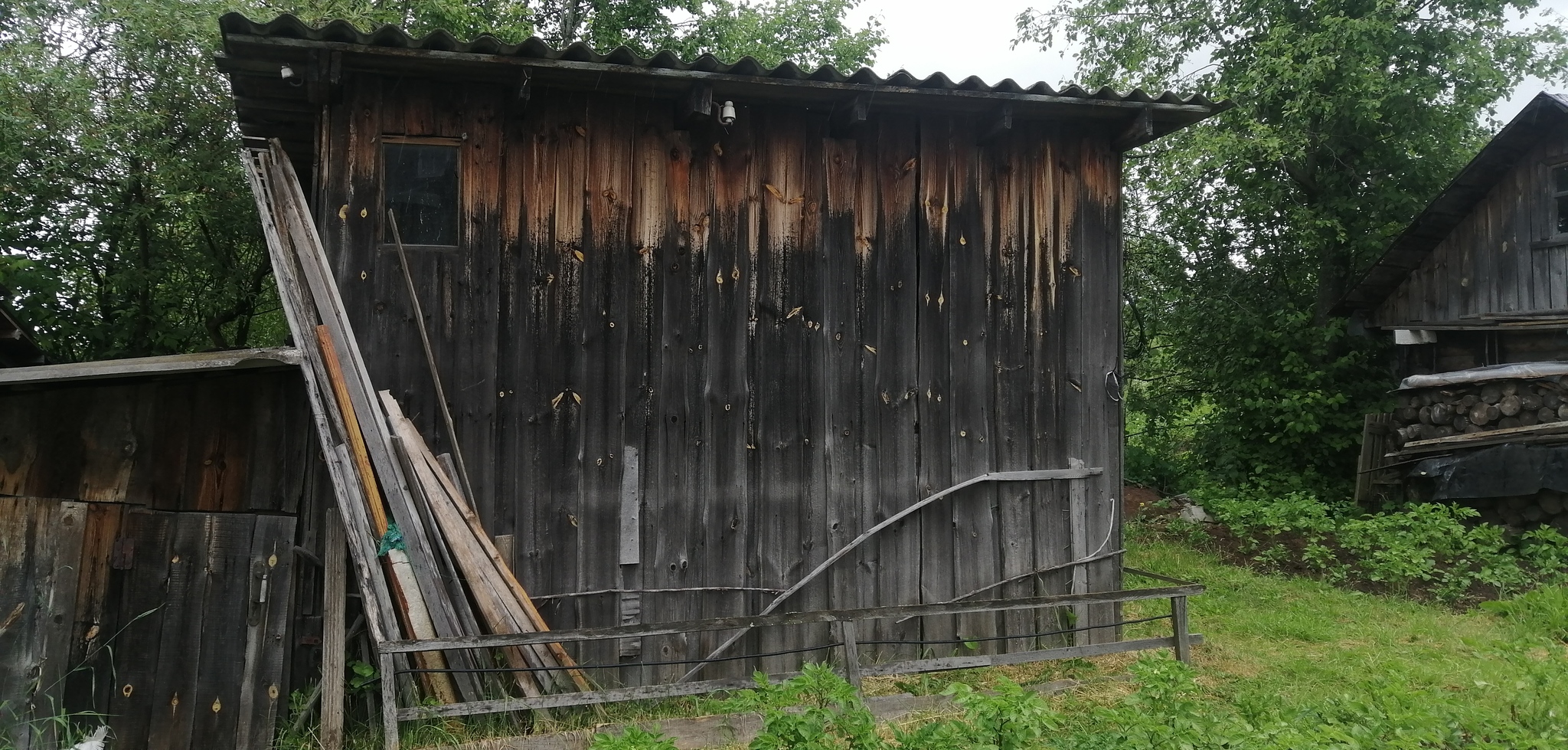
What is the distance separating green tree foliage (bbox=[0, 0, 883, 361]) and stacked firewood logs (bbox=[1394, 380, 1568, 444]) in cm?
1501

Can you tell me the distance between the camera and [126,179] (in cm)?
1135

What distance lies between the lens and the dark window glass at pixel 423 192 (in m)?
6.27

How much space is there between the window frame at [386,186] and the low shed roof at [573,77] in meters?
0.41

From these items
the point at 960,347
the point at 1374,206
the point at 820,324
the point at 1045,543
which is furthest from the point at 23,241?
the point at 1374,206

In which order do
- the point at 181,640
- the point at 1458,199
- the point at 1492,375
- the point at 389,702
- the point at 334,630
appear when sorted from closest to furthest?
the point at 389,702 → the point at 181,640 → the point at 334,630 → the point at 1492,375 → the point at 1458,199

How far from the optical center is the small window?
13.2m

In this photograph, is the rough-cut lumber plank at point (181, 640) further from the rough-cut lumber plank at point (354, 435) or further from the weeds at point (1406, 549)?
the weeds at point (1406, 549)

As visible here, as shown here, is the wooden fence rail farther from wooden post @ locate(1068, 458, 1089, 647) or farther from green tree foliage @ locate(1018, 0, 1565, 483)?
green tree foliage @ locate(1018, 0, 1565, 483)

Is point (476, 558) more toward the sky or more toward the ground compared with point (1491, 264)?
more toward the ground

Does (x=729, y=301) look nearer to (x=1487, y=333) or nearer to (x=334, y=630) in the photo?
(x=334, y=630)

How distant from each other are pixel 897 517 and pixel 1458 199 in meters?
11.9

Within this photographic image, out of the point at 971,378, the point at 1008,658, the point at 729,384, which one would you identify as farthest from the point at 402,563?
the point at 971,378

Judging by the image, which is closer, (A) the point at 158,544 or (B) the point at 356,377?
(B) the point at 356,377

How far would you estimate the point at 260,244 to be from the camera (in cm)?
1252
